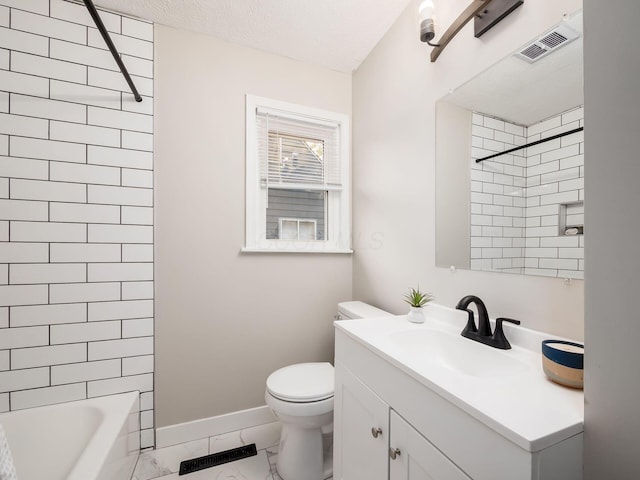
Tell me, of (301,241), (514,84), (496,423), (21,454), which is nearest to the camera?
(496,423)

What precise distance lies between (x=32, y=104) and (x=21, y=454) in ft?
5.43

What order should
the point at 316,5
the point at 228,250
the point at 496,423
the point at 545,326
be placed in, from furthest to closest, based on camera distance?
the point at 228,250 → the point at 316,5 → the point at 545,326 → the point at 496,423

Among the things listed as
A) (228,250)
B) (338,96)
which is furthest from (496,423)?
(338,96)

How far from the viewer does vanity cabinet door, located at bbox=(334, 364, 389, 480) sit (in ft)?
2.91

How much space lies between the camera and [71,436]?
4.38ft

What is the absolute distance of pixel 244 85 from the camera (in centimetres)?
177

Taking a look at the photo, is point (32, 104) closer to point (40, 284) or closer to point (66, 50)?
point (66, 50)

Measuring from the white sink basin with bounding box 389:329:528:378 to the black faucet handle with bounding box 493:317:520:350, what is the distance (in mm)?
25

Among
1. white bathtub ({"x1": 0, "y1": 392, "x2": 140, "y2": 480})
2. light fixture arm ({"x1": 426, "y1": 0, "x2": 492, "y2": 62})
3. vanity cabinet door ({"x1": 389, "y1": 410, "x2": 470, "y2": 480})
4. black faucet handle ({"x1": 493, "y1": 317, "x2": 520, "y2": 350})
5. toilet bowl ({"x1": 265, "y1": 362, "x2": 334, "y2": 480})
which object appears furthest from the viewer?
toilet bowl ({"x1": 265, "y1": 362, "x2": 334, "y2": 480})

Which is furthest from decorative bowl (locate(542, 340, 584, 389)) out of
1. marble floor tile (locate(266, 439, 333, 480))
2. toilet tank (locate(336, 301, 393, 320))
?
marble floor tile (locate(266, 439, 333, 480))

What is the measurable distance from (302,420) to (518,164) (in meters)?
1.44

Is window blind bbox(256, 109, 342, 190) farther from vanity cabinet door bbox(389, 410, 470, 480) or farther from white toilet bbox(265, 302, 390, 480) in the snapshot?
vanity cabinet door bbox(389, 410, 470, 480)

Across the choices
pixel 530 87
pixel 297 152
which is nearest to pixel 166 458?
pixel 297 152

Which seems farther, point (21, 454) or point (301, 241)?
point (301, 241)
